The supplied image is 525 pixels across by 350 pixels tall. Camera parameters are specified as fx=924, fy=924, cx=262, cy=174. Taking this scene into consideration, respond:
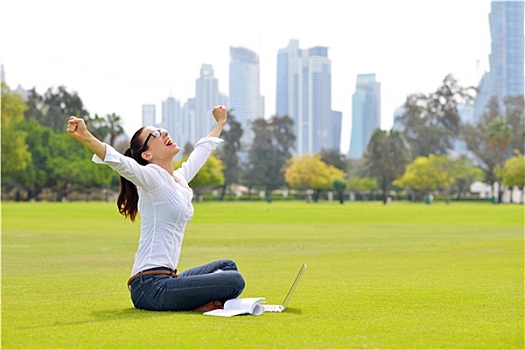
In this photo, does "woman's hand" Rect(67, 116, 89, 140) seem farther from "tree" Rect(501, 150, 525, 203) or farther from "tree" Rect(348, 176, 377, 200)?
"tree" Rect(348, 176, 377, 200)

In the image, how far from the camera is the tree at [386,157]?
157500 millimetres

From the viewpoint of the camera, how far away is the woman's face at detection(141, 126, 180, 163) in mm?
9023

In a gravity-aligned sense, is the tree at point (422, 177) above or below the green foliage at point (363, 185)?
above

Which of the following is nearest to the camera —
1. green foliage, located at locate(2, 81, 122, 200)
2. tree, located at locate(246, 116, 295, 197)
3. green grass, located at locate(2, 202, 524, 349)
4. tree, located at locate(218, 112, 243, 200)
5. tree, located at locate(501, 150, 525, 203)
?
green grass, located at locate(2, 202, 524, 349)

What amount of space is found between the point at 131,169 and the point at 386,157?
151m

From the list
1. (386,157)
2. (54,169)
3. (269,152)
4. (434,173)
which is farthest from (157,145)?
(269,152)

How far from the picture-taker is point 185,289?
8750 millimetres

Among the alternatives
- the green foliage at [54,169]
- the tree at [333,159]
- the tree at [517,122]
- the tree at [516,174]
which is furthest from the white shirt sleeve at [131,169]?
the tree at [333,159]

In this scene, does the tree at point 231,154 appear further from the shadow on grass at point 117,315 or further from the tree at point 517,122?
the shadow on grass at point 117,315

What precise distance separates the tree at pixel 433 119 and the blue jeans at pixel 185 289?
15996 cm

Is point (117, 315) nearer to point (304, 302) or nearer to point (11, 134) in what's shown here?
point (304, 302)

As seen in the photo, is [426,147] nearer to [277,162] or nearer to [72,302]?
[277,162]

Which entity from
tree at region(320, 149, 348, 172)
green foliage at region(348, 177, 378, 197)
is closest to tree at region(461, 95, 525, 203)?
green foliage at region(348, 177, 378, 197)

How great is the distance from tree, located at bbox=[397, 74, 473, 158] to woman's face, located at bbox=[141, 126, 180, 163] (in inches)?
6290
